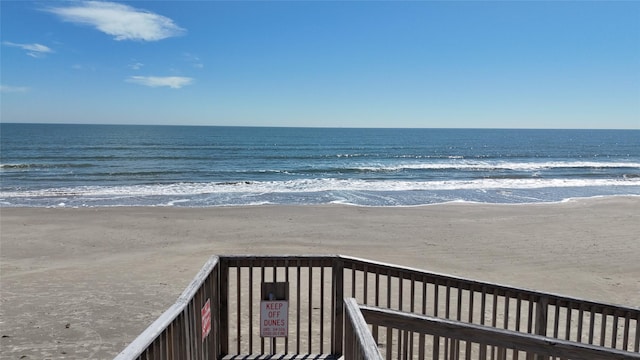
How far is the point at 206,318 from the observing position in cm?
404

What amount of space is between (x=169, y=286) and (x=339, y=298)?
482 centimetres

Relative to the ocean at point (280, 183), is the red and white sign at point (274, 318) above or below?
above

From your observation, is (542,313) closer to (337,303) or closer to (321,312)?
(337,303)

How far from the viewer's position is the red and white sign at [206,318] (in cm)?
393

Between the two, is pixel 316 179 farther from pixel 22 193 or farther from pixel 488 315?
pixel 488 315

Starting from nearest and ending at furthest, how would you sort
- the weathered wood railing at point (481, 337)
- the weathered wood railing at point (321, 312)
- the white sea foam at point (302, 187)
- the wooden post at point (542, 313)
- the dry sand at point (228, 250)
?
1. the weathered wood railing at point (481, 337)
2. the weathered wood railing at point (321, 312)
3. the wooden post at point (542, 313)
4. the dry sand at point (228, 250)
5. the white sea foam at point (302, 187)

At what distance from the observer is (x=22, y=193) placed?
23.0m

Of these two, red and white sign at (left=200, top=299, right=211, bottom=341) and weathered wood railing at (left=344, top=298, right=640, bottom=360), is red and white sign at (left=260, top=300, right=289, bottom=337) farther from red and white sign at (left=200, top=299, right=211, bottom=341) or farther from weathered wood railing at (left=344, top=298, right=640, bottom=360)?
weathered wood railing at (left=344, top=298, right=640, bottom=360)

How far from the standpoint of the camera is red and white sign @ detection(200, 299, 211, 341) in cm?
393

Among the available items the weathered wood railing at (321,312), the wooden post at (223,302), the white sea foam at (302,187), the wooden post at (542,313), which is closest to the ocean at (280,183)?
the white sea foam at (302,187)

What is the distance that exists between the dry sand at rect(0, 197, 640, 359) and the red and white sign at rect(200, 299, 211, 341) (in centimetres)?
247

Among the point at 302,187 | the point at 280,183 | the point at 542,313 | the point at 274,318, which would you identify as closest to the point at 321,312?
the point at 274,318

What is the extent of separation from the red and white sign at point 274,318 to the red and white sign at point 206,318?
0.73 meters

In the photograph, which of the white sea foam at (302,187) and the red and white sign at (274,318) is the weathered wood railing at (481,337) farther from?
the white sea foam at (302,187)
